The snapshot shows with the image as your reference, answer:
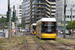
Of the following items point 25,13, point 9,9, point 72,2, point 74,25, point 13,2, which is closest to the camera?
point 9,9

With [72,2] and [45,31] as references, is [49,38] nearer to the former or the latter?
[45,31]

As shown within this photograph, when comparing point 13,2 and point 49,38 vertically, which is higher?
point 13,2

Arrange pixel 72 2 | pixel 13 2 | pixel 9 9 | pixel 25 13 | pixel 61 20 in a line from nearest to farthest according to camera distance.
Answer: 1. pixel 9 9
2. pixel 13 2
3. pixel 25 13
4. pixel 72 2
5. pixel 61 20

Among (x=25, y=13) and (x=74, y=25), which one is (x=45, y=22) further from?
(x=74, y=25)

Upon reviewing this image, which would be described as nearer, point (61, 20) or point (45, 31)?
point (45, 31)

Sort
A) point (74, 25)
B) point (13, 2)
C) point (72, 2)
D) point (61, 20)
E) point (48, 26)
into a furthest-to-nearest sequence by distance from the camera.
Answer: point (61, 20) → point (72, 2) → point (74, 25) → point (48, 26) → point (13, 2)

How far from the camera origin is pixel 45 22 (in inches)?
910

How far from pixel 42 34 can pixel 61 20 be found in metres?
62.9

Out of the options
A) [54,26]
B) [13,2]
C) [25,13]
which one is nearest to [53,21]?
[54,26]

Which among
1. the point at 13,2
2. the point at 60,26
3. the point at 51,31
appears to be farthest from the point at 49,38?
the point at 60,26

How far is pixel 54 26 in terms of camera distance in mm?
23141

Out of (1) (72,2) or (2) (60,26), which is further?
(2) (60,26)

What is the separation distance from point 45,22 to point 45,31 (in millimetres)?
1264

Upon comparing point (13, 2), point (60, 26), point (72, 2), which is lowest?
point (60, 26)
